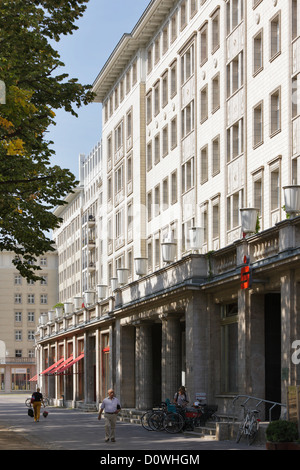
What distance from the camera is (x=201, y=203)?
42.9m

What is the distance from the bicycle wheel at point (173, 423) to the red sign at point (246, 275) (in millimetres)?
6190

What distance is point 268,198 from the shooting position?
3438 cm

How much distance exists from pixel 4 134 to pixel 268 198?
1116cm

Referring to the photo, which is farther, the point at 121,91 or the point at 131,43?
the point at 121,91

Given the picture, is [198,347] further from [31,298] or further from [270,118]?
[31,298]

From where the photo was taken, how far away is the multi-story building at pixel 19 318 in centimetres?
13800

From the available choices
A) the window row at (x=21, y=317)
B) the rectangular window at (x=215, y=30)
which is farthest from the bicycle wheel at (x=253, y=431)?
the window row at (x=21, y=317)

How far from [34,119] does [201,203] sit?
15.3m

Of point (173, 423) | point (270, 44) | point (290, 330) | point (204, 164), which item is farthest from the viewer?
point (204, 164)

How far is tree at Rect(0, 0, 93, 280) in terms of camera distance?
89.7 feet

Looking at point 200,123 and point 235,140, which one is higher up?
point 200,123

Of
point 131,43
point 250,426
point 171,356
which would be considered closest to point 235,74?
point 171,356

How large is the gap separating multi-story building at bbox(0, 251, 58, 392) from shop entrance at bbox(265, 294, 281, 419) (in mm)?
104090

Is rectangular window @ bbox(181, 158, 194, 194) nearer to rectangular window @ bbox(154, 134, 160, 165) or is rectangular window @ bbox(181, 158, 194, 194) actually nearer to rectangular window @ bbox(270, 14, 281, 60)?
rectangular window @ bbox(154, 134, 160, 165)
